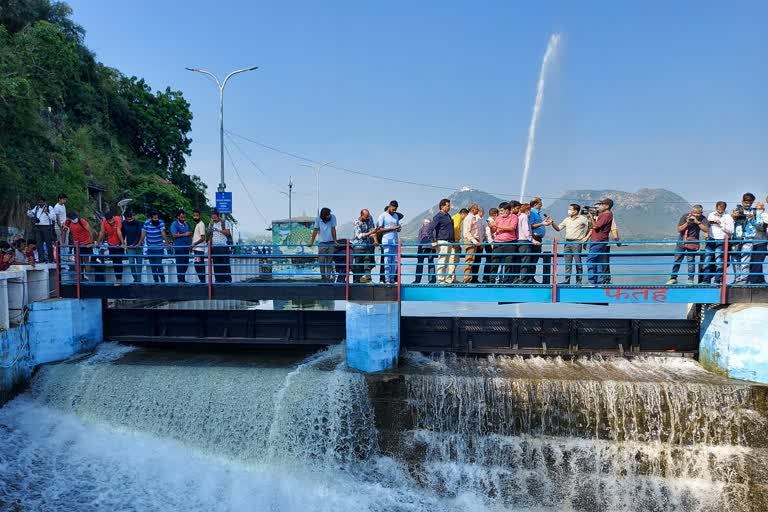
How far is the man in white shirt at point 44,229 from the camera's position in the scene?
37.7ft

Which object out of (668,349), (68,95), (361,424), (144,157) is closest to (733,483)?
(668,349)

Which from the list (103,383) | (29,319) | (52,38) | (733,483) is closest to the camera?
(733,483)

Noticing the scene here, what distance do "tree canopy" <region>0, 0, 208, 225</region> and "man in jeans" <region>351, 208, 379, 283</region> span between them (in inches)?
434

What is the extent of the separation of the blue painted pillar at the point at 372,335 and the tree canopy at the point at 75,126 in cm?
1202

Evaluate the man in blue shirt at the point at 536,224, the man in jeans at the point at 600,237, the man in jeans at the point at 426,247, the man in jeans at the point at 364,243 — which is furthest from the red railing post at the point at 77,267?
the man in jeans at the point at 600,237

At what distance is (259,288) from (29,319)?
4.48 meters

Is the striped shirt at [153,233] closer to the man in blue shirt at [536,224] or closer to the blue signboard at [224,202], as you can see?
the blue signboard at [224,202]

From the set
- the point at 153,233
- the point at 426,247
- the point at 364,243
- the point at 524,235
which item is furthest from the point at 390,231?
the point at 153,233

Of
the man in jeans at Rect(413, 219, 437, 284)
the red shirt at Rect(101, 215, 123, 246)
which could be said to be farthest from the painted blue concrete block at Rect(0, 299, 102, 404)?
the man in jeans at Rect(413, 219, 437, 284)

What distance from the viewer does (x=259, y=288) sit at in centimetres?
908

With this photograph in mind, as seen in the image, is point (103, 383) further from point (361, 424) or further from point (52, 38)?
point (52, 38)

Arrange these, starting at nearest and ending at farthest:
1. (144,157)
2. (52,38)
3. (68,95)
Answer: (52,38)
(68,95)
(144,157)

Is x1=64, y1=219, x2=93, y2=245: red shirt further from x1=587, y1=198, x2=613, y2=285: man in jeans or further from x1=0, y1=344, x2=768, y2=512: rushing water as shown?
x1=587, y1=198, x2=613, y2=285: man in jeans

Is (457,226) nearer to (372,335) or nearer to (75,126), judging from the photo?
(372,335)
